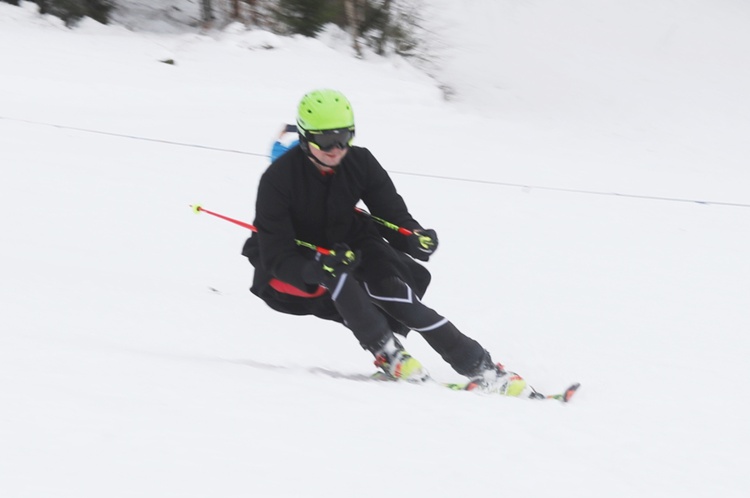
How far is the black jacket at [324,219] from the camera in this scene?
11.9 ft

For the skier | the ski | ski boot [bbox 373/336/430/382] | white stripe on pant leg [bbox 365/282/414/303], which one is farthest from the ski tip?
white stripe on pant leg [bbox 365/282/414/303]

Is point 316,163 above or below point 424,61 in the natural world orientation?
above

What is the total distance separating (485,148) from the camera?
10.3 metres

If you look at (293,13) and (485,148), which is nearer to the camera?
(485,148)

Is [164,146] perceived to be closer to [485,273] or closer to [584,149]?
[485,273]

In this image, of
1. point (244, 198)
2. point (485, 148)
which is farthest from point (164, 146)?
point (485, 148)

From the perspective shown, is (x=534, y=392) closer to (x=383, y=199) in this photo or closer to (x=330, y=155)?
(x=383, y=199)

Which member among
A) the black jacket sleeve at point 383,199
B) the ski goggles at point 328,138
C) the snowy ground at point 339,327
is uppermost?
the ski goggles at point 328,138

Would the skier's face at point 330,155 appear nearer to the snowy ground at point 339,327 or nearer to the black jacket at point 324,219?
the black jacket at point 324,219

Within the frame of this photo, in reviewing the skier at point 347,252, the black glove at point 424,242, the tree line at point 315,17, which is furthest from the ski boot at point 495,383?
the tree line at point 315,17

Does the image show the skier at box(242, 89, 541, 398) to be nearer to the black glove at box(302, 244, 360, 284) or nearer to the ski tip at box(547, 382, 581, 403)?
the black glove at box(302, 244, 360, 284)

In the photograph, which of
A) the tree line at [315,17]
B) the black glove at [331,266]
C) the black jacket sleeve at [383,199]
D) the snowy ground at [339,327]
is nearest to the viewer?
the snowy ground at [339,327]

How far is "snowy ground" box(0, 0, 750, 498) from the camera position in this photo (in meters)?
2.56

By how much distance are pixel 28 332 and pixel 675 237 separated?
569 centimetres
